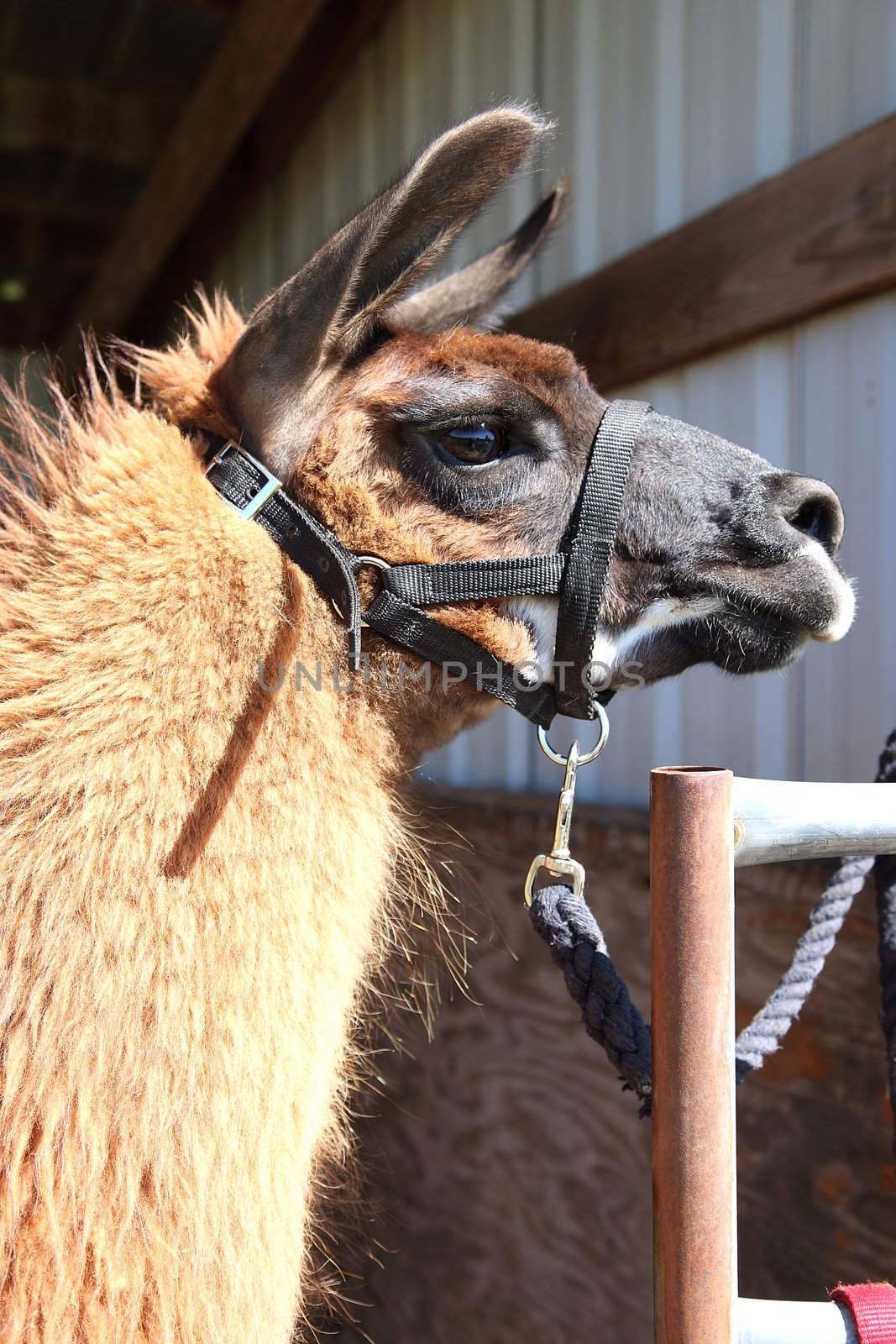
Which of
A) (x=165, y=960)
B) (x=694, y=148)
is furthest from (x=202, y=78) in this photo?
(x=165, y=960)

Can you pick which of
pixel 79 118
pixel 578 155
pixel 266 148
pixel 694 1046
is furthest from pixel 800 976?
pixel 79 118

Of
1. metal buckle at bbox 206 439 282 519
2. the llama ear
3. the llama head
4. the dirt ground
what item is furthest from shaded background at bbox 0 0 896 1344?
metal buckle at bbox 206 439 282 519

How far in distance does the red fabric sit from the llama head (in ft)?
3.07

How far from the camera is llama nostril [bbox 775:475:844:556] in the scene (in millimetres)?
1560

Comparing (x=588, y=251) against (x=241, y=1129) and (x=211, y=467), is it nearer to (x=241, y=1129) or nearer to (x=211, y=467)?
(x=211, y=467)

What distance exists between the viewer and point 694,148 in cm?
257

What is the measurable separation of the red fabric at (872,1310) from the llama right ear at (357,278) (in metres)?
1.27

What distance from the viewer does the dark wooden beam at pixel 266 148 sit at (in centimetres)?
443

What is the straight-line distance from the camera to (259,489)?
149 centimetres

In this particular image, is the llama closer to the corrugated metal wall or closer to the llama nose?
the llama nose

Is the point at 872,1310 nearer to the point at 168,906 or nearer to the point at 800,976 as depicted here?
the point at 800,976

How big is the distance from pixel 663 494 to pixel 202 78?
3934 millimetres

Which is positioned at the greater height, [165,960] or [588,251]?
[588,251]

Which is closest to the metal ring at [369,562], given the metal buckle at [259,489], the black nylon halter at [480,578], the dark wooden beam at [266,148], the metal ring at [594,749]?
the black nylon halter at [480,578]
